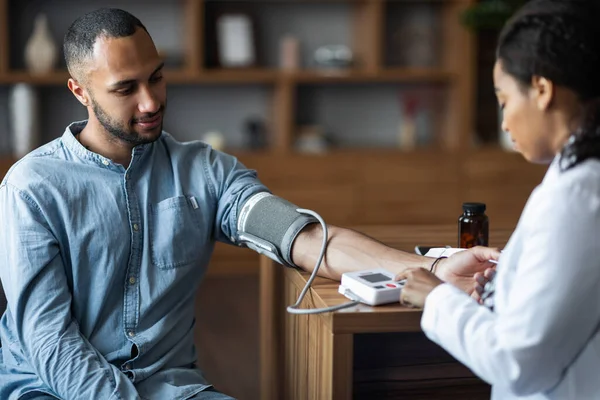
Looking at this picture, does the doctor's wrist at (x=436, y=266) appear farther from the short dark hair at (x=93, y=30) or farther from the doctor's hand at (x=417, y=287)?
the short dark hair at (x=93, y=30)

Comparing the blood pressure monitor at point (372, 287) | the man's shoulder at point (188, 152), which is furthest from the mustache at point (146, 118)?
the blood pressure monitor at point (372, 287)

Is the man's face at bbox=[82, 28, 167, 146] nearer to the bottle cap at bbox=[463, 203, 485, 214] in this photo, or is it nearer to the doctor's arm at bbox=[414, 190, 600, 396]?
the bottle cap at bbox=[463, 203, 485, 214]

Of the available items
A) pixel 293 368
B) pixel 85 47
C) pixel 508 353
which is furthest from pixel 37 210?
pixel 508 353

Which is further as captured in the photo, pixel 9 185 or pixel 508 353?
pixel 9 185

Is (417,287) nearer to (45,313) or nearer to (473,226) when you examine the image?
(473,226)

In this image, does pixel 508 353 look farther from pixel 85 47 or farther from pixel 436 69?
pixel 436 69

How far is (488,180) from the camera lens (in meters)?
4.42

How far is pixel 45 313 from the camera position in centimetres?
136

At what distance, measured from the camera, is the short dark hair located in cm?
151

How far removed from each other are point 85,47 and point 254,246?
517 mm

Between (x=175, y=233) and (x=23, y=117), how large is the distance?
9.32 feet

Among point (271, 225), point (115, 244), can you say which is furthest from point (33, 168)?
point (271, 225)

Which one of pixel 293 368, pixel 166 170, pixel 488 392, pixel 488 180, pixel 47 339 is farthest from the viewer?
pixel 488 180

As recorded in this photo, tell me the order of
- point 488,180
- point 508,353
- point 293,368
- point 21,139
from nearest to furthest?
point 508,353, point 293,368, point 21,139, point 488,180
